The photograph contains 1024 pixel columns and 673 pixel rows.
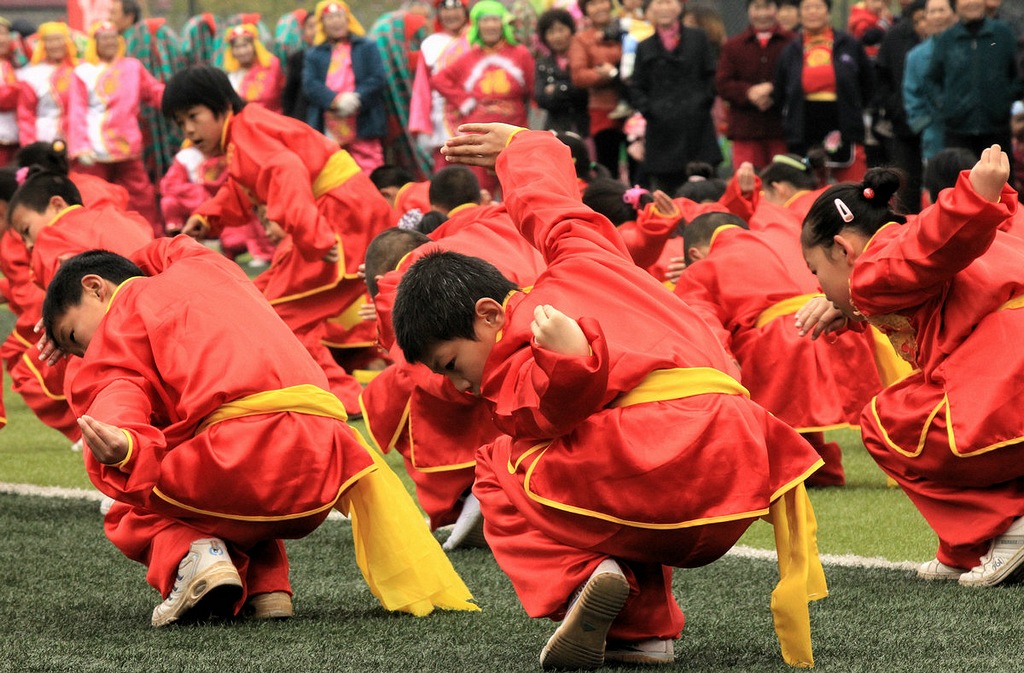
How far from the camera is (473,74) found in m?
10.7

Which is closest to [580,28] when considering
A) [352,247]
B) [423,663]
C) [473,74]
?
[473,74]

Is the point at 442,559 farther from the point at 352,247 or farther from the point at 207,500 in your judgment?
the point at 352,247

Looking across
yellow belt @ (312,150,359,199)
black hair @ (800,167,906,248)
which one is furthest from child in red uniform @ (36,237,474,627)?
yellow belt @ (312,150,359,199)

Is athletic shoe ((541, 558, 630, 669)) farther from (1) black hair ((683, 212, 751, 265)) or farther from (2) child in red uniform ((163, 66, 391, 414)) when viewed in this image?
(2) child in red uniform ((163, 66, 391, 414))

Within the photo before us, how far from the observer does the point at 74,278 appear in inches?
152

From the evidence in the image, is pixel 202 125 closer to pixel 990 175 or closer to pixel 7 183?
pixel 7 183

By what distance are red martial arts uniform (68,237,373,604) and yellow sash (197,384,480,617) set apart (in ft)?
0.16

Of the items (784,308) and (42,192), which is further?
(42,192)

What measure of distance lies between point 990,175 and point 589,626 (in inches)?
49.8

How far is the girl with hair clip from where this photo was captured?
12070 mm

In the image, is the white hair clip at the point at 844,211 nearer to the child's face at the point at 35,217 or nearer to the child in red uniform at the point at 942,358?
the child in red uniform at the point at 942,358

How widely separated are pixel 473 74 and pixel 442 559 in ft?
23.6

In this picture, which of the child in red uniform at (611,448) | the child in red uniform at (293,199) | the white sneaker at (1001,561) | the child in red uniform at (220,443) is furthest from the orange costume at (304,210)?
the white sneaker at (1001,561)

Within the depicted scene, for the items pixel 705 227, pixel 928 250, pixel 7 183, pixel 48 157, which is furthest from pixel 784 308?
pixel 7 183
